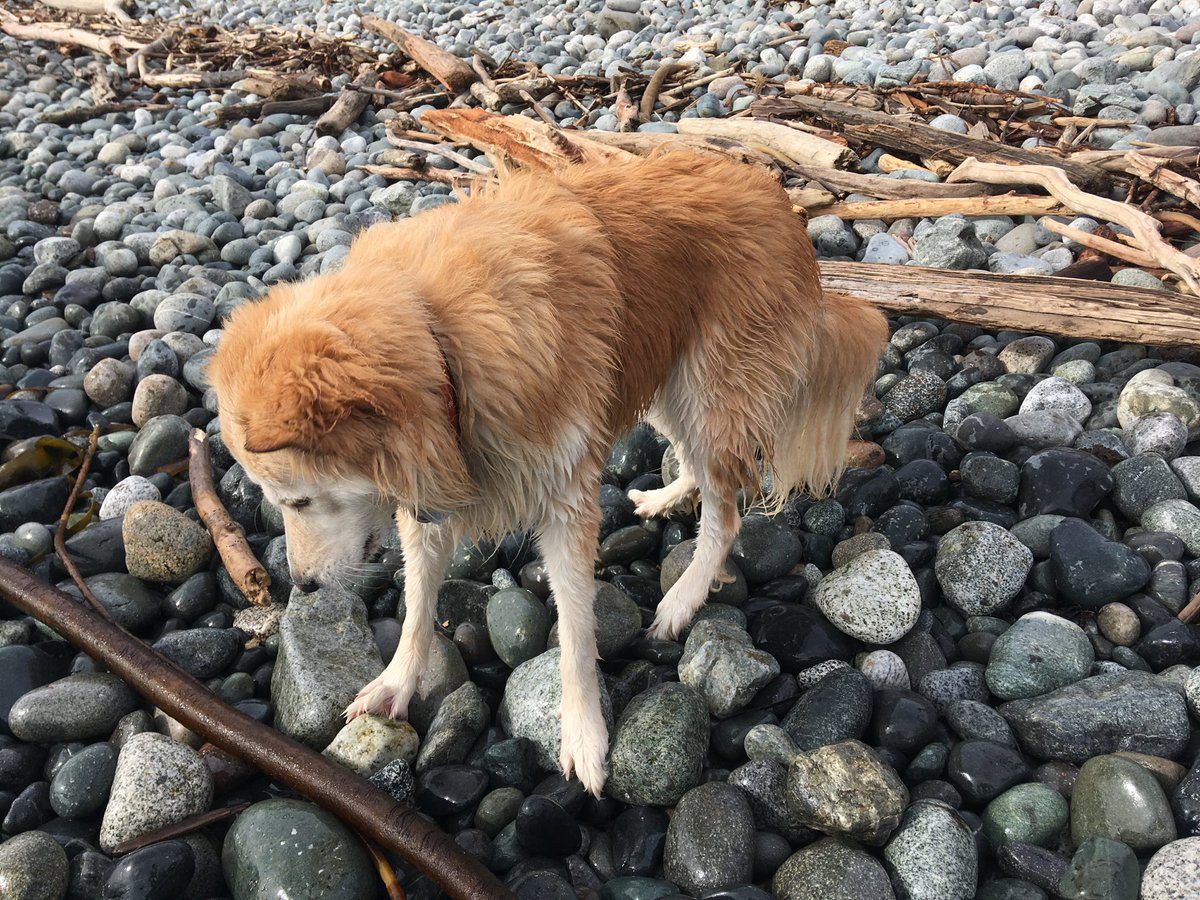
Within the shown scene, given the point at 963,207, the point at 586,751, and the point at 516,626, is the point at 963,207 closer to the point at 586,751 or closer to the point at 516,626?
the point at 516,626

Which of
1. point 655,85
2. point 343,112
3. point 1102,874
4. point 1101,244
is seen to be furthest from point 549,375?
point 343,112

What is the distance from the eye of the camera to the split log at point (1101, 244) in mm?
5555

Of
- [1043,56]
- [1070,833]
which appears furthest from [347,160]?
[1070,833]

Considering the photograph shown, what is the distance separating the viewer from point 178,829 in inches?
113

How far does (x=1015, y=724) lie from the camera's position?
Result: 3.19 meters

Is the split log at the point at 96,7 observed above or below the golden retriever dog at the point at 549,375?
below

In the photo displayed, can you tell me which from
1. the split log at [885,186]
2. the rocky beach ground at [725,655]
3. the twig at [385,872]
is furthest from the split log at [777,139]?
the twig at [385,872]

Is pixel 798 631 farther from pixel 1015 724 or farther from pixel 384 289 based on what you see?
pixel 384 289

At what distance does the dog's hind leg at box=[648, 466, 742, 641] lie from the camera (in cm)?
380

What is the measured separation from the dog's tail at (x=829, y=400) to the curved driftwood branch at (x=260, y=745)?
2.25 metres

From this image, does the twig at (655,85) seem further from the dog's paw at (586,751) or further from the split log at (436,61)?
the dog's paw at (586,751)

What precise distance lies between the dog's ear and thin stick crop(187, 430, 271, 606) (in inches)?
66.1

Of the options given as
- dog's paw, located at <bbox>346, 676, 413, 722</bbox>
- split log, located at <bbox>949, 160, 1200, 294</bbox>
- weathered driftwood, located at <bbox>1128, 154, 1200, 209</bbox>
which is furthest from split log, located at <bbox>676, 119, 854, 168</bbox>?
dog's paw, located at <bbox>346, 676, 413, 722</bbox>

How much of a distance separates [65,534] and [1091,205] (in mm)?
6792
